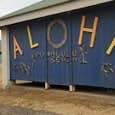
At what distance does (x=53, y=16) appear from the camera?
43.0ft

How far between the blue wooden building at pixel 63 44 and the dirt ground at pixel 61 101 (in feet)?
1.27

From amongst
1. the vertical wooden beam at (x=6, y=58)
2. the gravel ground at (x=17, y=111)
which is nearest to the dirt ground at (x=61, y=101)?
the gravel ground at (x=17, y=111)

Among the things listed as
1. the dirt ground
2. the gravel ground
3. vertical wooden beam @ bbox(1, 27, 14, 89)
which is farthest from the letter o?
vertical wooden beam @ bbox(1, 27, 14, 89)

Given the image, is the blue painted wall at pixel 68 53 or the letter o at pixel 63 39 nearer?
the blue painted wall at pixel 68 53

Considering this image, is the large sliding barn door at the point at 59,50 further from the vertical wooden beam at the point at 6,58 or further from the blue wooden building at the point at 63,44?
the vertical wooden beam at the point at 6,58

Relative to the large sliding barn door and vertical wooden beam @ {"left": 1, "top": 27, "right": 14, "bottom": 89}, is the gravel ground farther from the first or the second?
vertical wooden beam @ {"left": 1, "top": 27, "right": 14, "bottom": 89}

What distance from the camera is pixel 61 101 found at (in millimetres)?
11828

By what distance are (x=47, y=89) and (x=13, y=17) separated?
311 cm

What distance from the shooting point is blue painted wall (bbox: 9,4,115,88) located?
37.0 feet

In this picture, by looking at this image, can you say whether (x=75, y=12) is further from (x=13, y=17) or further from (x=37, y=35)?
(x=13, y=17)

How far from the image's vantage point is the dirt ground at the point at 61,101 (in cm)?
1034

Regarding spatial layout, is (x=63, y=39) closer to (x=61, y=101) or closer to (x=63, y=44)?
(x=63, y=44)

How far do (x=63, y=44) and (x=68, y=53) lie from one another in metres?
0.38

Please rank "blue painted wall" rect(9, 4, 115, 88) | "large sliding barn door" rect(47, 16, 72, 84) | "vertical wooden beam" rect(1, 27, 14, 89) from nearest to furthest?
"blue painted wall" rect(9, 4, 115, 88) → "large sliding barn door" rect(47, 16, 72, 84) → "vertical wooden beam" rect(1, 27, 14, 89)
